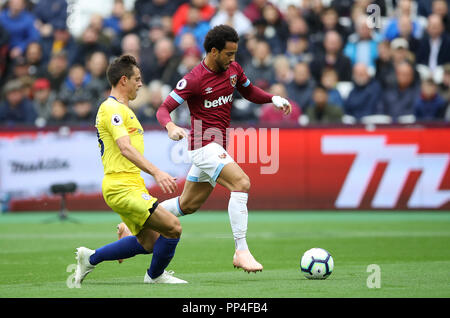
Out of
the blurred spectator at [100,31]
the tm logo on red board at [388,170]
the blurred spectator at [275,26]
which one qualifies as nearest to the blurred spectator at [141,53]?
the blurred spectator at [100,31]

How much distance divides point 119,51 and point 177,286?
1341cm

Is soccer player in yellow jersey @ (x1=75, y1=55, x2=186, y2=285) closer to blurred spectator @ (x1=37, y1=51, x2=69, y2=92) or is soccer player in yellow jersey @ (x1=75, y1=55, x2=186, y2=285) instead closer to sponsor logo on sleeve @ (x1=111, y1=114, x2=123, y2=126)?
sponsor logo on sleeve @ (x1=111, y1=114, x2=123, y2=126)

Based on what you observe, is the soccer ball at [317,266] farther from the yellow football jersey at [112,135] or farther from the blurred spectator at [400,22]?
the blurred spectator at [400,22]

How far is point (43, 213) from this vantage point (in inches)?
736

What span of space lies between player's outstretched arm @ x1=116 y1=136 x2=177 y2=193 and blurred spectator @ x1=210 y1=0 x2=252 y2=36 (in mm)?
12324

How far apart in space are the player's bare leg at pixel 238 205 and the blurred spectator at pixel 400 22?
1116 centimetres

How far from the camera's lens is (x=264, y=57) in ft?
62.1

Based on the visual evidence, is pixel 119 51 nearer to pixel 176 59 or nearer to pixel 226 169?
pixel 176 59

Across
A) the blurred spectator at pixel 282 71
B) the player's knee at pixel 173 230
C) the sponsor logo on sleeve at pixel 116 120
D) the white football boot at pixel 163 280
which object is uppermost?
the blurred spectator at pixel 282 71

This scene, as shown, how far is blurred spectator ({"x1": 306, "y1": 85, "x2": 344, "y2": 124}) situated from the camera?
18.0 metres

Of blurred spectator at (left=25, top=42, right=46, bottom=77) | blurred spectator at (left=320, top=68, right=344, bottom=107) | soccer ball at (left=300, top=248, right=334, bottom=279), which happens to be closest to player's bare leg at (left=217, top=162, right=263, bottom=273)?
soccer ball at (left=300, top=248, right=334, bottom=279)

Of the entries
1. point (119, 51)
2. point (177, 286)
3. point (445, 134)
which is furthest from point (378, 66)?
point (177, 286)

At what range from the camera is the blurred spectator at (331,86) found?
18531 mm

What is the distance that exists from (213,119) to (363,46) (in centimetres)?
1044
